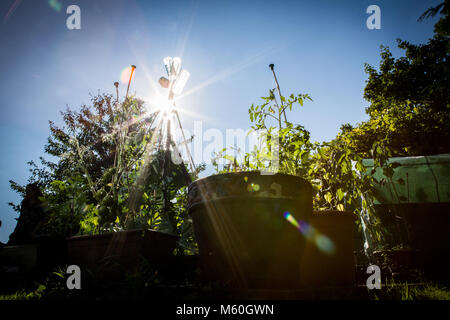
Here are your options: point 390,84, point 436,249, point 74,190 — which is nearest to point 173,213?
point 74,190

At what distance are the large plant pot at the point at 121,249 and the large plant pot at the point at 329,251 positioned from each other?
85 centimetres

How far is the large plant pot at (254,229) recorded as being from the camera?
42.9 inches

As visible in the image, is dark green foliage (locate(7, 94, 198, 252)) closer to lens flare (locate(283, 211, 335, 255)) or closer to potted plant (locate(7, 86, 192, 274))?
potted plant (locate(7, 86, 192, 274))

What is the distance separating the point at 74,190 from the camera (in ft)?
6.18

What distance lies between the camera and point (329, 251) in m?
1.38

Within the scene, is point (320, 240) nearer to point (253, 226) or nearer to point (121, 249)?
point (253, 226)

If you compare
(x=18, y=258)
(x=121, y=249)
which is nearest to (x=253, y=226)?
(x=121, y=249)

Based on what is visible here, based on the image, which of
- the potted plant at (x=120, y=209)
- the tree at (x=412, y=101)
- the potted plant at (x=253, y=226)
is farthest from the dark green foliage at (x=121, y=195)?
the tree at (x=412, y=101)

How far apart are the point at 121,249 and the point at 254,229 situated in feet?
2.59

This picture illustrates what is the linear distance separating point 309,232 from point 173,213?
1.68 meters

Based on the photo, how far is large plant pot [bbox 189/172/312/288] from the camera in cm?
109

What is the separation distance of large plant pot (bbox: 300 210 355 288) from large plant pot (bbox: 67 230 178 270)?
85 centimetres

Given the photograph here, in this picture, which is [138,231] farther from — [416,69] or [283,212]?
[416,69]

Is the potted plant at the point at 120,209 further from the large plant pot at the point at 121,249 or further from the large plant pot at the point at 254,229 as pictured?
the large plant pot at the point at 254,229
